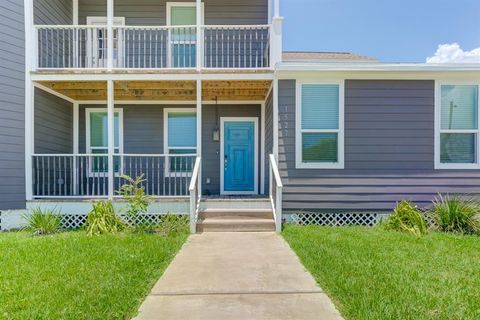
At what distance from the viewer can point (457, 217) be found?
6.75 meters

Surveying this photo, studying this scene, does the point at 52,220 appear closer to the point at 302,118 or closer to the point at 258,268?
the point at 258,268

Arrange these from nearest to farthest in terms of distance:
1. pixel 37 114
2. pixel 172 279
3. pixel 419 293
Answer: pixel 419 293 → pixel 172 279 → pixel 37 114

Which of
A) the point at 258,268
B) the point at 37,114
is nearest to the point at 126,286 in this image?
the point at 258,268

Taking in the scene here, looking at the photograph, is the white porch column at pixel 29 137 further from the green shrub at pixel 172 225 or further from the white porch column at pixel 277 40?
the white porch column at pixel 277 40

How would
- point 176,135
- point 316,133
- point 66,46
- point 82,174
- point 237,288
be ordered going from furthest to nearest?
point 176,135, point 66,46, point 82,174, point 316,133, point 237,288

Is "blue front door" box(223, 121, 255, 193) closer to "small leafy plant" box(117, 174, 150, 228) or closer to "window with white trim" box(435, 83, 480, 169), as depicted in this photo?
"small leafy plant" box(117, 174, 150, 228)

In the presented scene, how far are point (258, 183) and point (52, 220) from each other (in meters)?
5.20

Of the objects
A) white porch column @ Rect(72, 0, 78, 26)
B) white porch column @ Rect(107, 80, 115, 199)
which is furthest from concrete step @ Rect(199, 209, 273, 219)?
white porch column @ Rect(72, 0, 78, 26)

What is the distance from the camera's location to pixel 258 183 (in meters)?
9.62

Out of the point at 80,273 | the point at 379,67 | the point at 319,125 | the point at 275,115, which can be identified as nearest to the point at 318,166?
the point at 319,125

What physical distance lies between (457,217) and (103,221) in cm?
711

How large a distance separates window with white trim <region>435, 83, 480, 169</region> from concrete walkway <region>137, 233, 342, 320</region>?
14.7ft

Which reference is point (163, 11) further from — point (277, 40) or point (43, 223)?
point (43, 223)

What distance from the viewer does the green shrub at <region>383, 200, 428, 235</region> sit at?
21.6 feet
